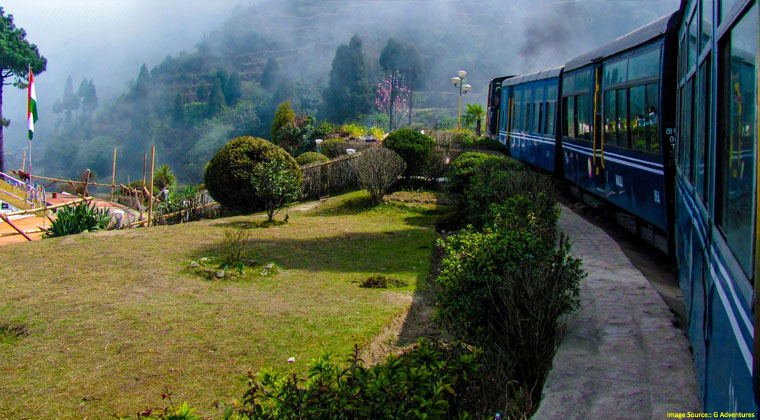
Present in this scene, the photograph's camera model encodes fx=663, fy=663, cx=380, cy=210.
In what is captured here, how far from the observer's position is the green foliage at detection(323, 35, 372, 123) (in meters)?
102

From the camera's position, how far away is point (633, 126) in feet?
29.8

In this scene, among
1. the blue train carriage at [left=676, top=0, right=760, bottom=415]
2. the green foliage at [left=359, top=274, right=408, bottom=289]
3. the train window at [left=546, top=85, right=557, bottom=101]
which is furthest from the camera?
the train window at [left=546, top=85, right=557, bottom=101]

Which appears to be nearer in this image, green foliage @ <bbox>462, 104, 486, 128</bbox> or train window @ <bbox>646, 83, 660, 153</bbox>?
train window @ <bbox>646, 83, 660, 153</bbox>

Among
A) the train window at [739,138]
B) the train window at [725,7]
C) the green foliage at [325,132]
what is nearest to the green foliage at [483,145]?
the green foliage at [325,132]

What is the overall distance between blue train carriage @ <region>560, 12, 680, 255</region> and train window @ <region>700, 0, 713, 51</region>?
133 inches

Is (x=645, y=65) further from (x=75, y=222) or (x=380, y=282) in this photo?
(x=75, y=222)

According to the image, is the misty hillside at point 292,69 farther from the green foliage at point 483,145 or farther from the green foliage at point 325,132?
the green foliage at point 483,145

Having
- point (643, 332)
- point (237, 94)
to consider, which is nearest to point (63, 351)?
point (643, 332)

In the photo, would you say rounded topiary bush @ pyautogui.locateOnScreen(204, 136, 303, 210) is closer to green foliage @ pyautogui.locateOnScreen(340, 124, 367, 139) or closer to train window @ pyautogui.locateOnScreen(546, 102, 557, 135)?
train window @ pyautogui.locateOnScreen(546, 102, 557, 135)

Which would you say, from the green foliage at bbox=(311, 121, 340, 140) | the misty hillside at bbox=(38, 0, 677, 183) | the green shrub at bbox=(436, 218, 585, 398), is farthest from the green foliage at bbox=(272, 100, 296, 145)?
the misty hillside at bbox=(38, 0, 677, 183)

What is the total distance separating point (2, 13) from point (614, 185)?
55457mm

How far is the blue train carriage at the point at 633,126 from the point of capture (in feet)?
25.6

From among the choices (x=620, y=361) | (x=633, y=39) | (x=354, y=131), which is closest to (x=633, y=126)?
(x=633, y=39)

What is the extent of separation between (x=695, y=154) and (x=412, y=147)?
46.1 ft
